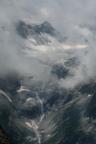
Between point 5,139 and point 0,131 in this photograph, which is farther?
point 0,131
